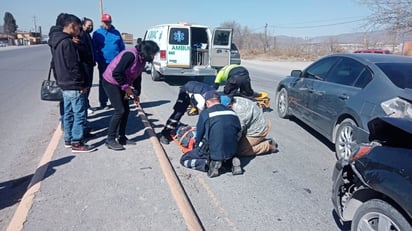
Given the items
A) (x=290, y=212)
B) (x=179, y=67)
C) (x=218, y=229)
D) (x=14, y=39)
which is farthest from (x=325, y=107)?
(x=14, y=39)

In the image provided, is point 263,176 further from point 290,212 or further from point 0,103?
point 0,103

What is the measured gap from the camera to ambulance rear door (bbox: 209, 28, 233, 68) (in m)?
12.6

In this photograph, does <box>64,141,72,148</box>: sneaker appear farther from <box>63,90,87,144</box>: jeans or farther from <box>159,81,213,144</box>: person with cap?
<box>159,81,213,144</box>: person with cap

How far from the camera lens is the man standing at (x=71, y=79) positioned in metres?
4.39

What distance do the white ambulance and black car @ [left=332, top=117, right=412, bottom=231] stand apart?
9.67 metres

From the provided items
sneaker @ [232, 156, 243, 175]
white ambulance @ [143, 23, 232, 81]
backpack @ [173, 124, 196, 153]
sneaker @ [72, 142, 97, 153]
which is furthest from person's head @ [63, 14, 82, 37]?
white ambulance @ [143, 23, 232, 81]

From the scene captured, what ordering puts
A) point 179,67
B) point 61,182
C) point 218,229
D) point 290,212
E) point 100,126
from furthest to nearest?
point 179,67 → point 100,126 → point 61,182 → point 290,212 → point 218,229

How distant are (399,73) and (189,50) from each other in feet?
27.9

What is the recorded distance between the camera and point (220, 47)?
41.7ft

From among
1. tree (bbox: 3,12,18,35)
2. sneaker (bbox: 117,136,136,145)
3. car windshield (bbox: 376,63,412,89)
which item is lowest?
sneaker (bbox: 117,136,136,145)

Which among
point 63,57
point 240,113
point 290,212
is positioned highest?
point 63,57

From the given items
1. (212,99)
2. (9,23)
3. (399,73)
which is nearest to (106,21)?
(212,99)

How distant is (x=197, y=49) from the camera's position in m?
13.0

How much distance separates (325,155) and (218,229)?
9.28 feet
